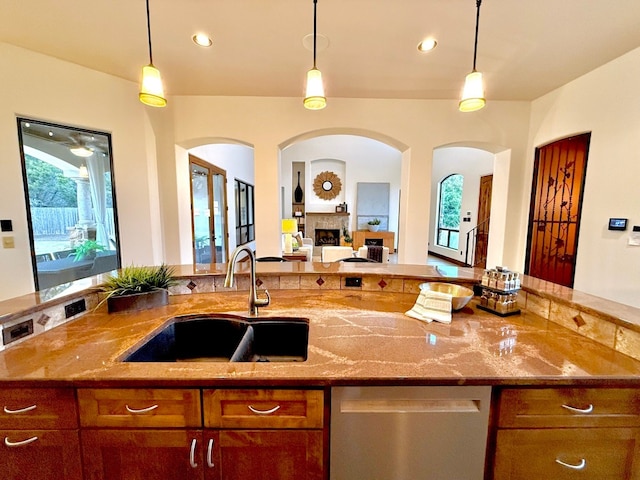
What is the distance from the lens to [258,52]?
2.57 meters

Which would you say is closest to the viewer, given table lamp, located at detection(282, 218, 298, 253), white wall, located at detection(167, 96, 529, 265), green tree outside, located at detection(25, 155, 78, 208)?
green tree outside, located at detection(25, 155, 78, 208)

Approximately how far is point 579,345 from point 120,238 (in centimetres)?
397

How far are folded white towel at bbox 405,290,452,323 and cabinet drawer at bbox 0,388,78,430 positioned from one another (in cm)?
134

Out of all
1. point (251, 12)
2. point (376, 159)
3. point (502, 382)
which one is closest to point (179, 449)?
point (502, 382)

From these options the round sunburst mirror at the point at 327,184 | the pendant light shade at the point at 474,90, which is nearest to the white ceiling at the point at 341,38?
the pendant light shade at the point at 474,90

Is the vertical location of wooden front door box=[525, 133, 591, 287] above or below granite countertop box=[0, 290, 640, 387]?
above

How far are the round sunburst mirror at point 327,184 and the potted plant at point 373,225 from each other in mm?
1511

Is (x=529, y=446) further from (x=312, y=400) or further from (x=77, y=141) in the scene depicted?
(x=77, y=141)

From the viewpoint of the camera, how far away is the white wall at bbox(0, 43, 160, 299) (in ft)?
7.96

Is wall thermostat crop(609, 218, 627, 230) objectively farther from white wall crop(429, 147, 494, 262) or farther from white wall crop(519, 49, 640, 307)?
white wall crop(429, 147, 494, 262)

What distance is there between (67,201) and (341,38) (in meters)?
3.16

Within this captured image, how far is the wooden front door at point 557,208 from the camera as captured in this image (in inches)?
119

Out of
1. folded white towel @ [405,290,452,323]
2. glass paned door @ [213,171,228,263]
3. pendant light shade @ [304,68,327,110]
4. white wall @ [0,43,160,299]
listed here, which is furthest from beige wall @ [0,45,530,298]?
folded white towel @ [405,290,452,323]

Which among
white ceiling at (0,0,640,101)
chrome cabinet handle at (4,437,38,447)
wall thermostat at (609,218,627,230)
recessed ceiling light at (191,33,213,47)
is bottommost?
chrome cabinet handle at (4,437,38,447)
